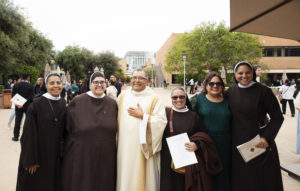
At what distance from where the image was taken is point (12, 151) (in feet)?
20.3

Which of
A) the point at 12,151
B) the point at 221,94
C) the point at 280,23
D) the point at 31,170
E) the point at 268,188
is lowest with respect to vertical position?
the point at 12,151

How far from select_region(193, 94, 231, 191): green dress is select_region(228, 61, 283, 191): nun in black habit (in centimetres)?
8

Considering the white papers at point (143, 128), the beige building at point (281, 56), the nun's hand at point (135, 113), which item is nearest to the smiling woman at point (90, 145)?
the nun's hand at point (135, 113)

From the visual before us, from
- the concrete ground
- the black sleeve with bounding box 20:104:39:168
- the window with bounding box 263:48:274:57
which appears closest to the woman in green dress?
the concrete ground

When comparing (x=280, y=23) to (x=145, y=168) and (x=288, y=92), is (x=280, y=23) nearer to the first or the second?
(x=145, y=168)

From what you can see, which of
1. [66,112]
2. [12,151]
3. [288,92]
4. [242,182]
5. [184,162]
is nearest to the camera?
[184,162]

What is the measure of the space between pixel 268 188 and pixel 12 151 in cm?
640

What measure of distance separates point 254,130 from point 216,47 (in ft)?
83.5

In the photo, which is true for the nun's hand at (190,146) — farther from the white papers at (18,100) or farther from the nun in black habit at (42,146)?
the white papers at (18,100)

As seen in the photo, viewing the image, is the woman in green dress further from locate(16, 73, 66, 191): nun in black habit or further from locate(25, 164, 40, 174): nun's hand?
locate(25, 164, 40, 174): nun's hand

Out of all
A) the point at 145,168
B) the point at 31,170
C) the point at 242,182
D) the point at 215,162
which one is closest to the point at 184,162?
the point at 215,162

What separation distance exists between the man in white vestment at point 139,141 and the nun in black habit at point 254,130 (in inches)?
A: 41.3

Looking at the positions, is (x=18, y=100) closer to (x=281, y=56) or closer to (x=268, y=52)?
(x=268, y=52)

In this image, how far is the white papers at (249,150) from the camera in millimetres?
2766
